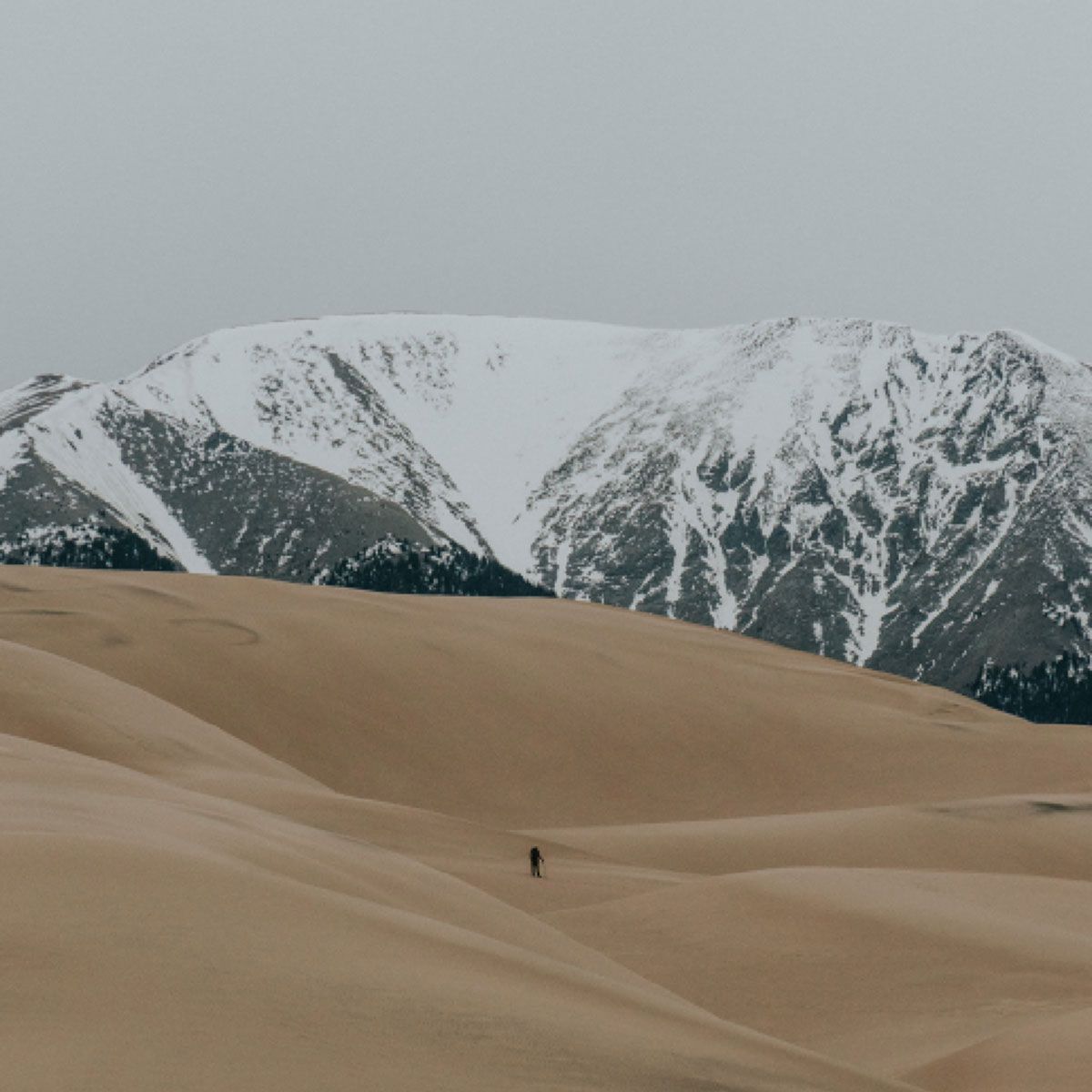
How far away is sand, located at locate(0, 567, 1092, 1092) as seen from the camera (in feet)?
23.6

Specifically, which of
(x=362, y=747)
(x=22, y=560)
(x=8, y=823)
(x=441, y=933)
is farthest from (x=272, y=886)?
(x=22, y=560)

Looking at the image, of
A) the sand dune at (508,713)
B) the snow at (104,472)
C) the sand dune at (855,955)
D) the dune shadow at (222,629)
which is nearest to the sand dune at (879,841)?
the sand dune at (855,955)

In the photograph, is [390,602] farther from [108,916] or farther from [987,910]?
[108,916]

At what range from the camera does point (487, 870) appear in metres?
19.3

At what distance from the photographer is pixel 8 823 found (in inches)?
419

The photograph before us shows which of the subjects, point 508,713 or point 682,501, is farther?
point 682,501

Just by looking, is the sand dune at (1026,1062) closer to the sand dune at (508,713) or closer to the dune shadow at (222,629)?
the sand dune at (508,713)

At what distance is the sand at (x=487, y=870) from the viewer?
23.6ft

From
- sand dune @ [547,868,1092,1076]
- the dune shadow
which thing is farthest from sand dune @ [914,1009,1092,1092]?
the dune shadow

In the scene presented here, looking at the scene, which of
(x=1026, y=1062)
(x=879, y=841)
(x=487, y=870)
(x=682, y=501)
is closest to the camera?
(x=1026, y=1062)

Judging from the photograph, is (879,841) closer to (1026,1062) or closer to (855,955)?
(855,955)

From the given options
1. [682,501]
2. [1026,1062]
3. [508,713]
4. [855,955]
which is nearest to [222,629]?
[508,713]

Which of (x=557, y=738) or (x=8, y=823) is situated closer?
(x=8, y=823)

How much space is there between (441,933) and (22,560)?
140 meters
